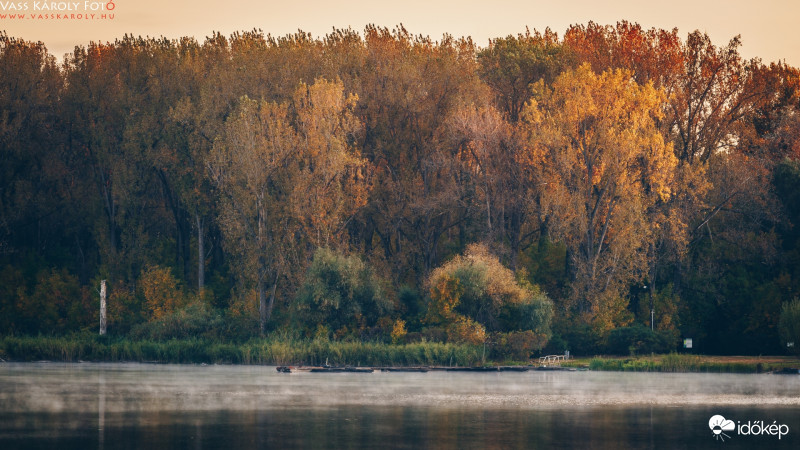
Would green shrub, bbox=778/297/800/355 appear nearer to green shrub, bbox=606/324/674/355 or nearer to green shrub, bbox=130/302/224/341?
green shrub, bbox=606/324/674/355

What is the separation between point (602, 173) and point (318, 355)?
70.3ft

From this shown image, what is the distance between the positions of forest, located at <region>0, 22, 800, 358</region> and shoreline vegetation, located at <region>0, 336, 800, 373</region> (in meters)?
1.55

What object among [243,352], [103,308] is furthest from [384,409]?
[103,308]

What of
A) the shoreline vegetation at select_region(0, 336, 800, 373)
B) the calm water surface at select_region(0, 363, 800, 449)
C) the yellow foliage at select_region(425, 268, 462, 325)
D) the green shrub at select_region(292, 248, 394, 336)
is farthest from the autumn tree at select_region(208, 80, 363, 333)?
the calm water surface at select_region(0, 363, 800, 449)

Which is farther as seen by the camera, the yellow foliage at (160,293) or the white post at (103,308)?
the yellow foliage at (160,293)

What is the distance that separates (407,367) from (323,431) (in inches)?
1080

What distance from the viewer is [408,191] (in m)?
72.9

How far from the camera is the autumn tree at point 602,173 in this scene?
65.5m

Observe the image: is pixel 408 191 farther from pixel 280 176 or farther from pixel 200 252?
pixel 200 252

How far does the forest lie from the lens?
64.6m

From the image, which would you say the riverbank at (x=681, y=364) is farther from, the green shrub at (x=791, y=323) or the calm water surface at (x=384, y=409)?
the calm water surface at (x=384, y=409)

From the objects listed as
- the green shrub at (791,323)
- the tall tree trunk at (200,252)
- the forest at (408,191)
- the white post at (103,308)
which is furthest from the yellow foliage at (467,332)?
the white post at (103,308)

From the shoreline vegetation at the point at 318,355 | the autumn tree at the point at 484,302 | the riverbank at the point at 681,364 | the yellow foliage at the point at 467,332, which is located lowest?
the riverbank at the point at 681,364

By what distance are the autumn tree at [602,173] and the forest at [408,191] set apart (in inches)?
6.5
